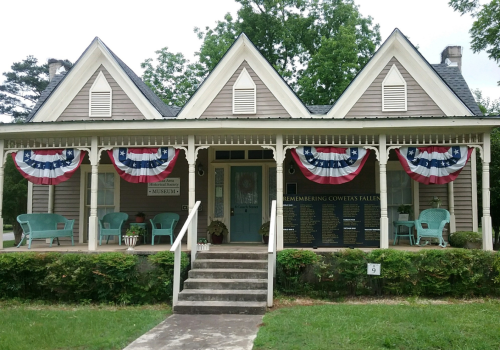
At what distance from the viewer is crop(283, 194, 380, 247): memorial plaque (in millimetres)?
10734

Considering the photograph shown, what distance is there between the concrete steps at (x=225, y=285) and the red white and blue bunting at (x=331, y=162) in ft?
7.67

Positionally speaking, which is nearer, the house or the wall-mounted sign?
the house

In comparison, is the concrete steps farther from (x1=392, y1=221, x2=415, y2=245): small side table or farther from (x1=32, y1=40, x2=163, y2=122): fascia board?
(x1=32, y1=40, x2=163, y2=122): fascia board

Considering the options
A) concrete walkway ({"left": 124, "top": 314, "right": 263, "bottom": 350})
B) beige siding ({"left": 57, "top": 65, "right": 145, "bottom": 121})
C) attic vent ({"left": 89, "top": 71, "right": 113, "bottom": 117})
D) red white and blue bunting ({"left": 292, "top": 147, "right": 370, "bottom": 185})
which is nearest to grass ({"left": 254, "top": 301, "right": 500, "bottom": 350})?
concrete walkway ({"left": 124, "top": 314, "right": 263, "bottom": 350})

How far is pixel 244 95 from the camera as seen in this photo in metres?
12.4

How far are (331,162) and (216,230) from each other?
380 centimetres

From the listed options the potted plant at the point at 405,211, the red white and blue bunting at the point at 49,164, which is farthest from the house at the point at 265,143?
the potted plant at the point at 405,211

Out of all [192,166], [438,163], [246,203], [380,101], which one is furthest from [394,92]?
[192,166]

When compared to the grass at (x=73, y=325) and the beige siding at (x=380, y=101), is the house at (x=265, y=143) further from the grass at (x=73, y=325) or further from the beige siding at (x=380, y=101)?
the grass at (x=73, y=325)

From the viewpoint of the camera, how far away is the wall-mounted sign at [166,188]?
42.9ft

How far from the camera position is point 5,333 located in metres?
6.71

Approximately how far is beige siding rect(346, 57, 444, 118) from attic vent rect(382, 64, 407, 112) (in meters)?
0.11

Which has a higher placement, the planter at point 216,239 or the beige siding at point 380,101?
the beige siding at point 380,101

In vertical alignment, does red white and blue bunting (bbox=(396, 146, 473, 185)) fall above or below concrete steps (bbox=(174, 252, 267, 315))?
above
